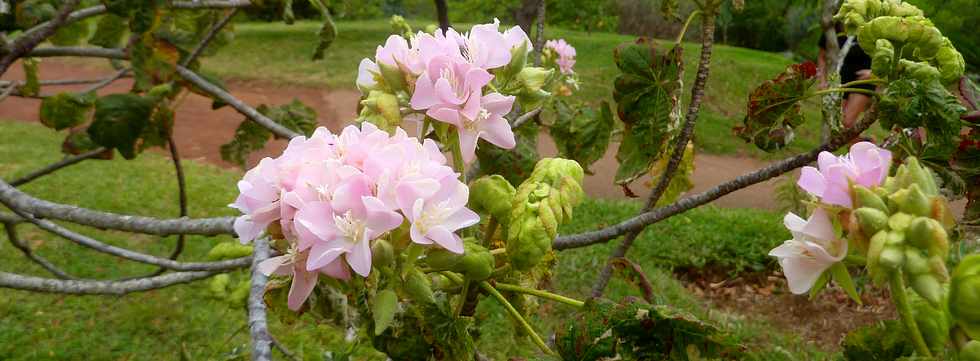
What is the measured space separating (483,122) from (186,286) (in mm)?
3704

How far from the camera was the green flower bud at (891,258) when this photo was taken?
550 millimetres

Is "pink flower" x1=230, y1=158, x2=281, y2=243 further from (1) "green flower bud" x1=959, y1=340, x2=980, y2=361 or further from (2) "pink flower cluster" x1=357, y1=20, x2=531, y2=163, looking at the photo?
(1) "green flower bud" x1=959, y1=340, x2=980, y2=361

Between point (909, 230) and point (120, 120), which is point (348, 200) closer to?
point (909, 230)

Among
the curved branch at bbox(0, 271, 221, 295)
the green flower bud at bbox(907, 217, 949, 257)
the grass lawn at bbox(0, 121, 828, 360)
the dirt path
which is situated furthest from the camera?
the dirt path

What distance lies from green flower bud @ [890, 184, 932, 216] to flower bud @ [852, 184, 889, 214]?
17 millimetres

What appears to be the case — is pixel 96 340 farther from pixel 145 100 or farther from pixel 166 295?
pixel 145 100

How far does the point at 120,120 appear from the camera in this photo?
1.79 metres

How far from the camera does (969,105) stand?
3.43ft

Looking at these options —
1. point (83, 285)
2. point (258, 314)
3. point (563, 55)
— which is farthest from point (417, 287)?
point (563, 55)

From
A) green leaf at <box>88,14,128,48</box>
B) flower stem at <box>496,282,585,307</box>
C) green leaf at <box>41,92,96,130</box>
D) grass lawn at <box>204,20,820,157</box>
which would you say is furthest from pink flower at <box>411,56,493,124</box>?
grass lawn at <box>204,20,820,157</box>

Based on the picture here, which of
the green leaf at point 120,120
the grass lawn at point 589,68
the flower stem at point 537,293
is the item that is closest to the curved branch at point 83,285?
the green leaf at point 120,120

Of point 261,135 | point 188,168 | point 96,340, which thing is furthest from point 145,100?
point 188,168

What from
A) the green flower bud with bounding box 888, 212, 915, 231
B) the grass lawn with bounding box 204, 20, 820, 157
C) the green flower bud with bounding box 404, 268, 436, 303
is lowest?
the grass lawn with bounding box 204, 20, 820, 157

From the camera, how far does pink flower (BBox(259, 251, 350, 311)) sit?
0.71m
